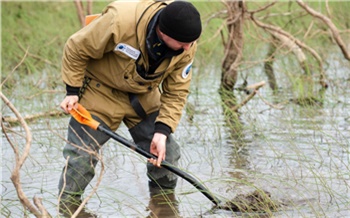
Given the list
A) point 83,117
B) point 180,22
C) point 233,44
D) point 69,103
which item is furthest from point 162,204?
point 233,44

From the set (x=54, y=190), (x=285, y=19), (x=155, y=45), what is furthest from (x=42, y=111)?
(x=285, y=19)

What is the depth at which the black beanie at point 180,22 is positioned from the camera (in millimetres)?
4078

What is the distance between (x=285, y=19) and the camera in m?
10.9

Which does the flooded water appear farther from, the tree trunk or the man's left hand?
the tree trunk

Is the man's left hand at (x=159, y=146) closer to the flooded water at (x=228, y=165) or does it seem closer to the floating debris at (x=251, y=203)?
the flooded water at (x=228, y=165)

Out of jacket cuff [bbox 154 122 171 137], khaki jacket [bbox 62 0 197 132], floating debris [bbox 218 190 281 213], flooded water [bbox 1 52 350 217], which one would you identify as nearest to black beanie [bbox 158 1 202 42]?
khaki jacket [bbox 62 0 197 132]

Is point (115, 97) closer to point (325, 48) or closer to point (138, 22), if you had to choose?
point (138, 22)

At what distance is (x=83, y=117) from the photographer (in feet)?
14.8

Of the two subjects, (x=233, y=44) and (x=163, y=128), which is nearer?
(x=163, y=128)

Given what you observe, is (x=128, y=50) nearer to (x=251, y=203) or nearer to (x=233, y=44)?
(x=251, y=203)

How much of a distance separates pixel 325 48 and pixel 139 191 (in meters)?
5.26

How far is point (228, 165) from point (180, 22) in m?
1.90

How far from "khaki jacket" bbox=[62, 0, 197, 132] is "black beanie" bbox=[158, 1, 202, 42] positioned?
256mm

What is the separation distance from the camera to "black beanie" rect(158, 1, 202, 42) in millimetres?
4078
